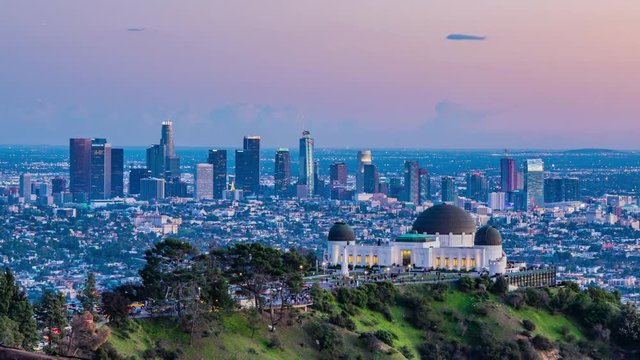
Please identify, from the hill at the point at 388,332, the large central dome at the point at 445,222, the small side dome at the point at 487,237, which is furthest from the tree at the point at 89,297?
the large central dome at the point at 445,222

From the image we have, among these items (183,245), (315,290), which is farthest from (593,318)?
(183,245)

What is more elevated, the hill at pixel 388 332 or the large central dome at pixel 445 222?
the large central dome at pixel 445 222

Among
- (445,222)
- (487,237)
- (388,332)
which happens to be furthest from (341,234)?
(388,332)

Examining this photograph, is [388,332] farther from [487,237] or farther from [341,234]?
[341,234]

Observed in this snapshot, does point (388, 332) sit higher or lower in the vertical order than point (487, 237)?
lower

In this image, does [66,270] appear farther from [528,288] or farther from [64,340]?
[64,340]

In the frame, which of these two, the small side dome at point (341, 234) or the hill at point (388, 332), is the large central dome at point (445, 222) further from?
the hill at point (388, 332)

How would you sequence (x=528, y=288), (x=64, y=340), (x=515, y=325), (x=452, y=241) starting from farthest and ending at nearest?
(x=452, y=241) < (x=528, y=288) < (x=515, y=325) < (x=64, y=340)
